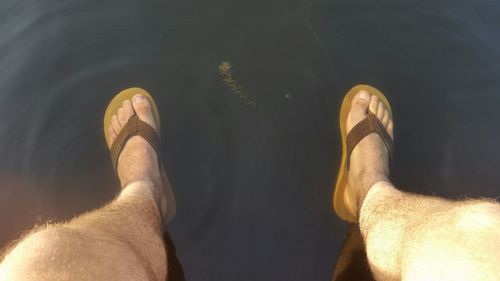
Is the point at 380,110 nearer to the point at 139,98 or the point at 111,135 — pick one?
the point at 139,98

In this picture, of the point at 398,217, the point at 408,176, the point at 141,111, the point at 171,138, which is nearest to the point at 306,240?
the point at 398,217

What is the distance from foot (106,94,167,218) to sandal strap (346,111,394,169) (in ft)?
3.10

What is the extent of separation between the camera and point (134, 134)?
2.39 m

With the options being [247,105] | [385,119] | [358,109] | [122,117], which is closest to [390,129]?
[385,119]

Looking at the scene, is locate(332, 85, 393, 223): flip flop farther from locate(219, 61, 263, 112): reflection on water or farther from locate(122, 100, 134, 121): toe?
locate(122, 100, 134, 121): toe

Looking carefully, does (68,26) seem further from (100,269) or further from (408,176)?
(408,176)

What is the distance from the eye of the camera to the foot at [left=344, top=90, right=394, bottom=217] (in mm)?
2086

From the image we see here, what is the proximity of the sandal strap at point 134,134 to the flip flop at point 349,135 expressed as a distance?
2.98ft

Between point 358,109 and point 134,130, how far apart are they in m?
1.18

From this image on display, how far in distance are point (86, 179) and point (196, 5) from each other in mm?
1207

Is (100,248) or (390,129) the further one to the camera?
(390,129)

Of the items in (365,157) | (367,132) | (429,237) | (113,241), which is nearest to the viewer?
(429,237)

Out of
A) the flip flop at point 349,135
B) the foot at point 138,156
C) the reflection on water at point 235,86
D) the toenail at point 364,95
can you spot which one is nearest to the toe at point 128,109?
the foot at point 138,156

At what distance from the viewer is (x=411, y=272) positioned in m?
1.39
